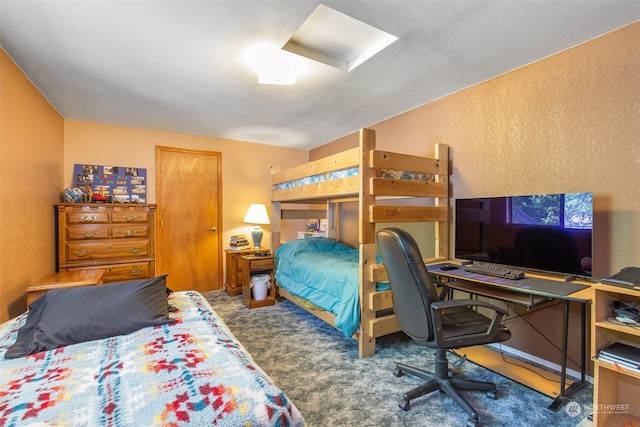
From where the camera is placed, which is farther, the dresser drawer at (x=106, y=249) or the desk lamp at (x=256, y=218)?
the desk lamp at (x=256, y=218)

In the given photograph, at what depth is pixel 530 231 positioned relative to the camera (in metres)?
2.04

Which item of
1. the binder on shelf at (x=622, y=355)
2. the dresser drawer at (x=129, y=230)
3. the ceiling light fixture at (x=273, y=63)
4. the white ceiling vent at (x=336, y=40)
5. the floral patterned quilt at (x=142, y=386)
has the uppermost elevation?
the white ceiling vent at (x=336, y=40)

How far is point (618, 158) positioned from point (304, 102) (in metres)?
2.56

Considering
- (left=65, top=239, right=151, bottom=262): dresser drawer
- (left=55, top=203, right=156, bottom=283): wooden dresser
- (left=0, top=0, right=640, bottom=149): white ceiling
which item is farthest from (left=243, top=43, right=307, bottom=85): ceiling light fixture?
(left=65, top=239, right=151, bottom=262): dresser drawer

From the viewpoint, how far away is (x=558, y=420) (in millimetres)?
1628

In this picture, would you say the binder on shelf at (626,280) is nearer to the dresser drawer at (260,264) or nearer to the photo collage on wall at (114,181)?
the dresser drawer at (260,264)

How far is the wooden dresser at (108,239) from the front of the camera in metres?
3.07

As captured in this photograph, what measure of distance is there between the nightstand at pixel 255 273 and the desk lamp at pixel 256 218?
59cm

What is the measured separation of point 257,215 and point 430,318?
3301 millimetres

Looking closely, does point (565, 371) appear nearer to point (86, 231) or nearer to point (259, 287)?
point (259, 287)

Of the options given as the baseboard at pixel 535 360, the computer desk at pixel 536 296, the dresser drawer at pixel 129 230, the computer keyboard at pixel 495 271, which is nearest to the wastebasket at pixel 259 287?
the dresser drawer at pixel 129 230

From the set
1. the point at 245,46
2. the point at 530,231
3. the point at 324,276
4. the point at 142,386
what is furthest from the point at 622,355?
the point at 245,46

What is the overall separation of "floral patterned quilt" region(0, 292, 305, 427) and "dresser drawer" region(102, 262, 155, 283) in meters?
1.99

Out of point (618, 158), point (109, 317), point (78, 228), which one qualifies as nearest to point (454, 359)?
point (618, 158)
